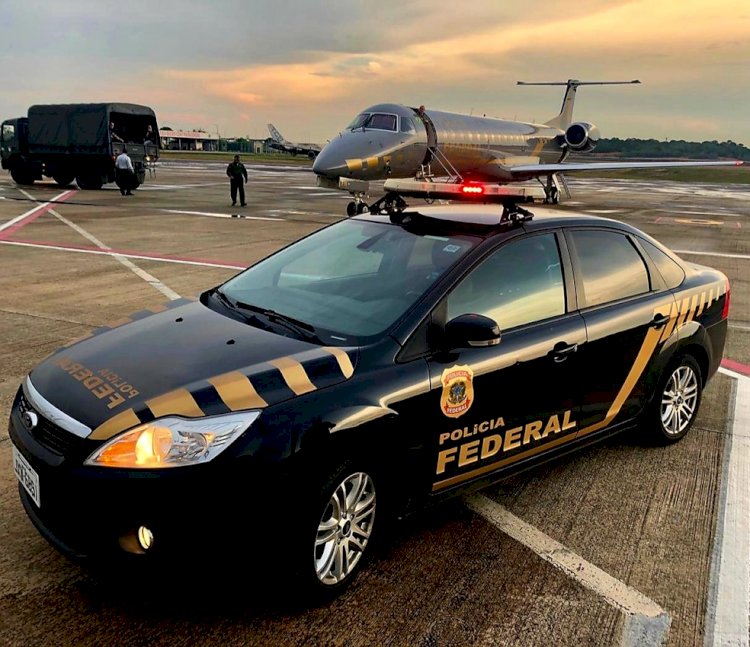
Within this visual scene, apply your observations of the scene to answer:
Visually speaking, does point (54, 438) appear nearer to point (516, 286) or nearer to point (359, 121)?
point (516, 286)

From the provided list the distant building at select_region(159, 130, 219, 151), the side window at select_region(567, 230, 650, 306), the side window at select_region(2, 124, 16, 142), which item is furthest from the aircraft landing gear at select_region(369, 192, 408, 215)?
the distant building at select_region(159, 130, 219, 151)

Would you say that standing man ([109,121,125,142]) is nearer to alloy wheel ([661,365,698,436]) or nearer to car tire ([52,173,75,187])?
car tire ([52,173,75,187])

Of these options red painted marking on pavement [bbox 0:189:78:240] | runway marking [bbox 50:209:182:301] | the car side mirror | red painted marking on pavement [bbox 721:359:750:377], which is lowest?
red painted marking on pavement [bbox 721:359:750:377]

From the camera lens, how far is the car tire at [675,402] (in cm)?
443

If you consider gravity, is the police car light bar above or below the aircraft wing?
below

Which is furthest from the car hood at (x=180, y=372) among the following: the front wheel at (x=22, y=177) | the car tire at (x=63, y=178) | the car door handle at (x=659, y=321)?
the front wheel at (x=22, y=177)

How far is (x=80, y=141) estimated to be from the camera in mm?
26688

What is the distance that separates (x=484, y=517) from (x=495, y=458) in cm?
40

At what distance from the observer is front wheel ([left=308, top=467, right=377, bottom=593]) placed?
9.00 ft

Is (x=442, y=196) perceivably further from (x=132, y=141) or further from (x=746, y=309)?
(x=132, y=141)

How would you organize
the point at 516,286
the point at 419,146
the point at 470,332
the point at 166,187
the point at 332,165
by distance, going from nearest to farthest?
the point at 470,332 < the point at 516,286 < the point at 332,165 < the point at 419,146 < the point at 166,187

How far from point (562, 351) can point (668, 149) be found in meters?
169

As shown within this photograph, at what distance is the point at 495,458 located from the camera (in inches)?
135

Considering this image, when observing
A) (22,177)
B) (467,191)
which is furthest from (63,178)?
(467,191)
